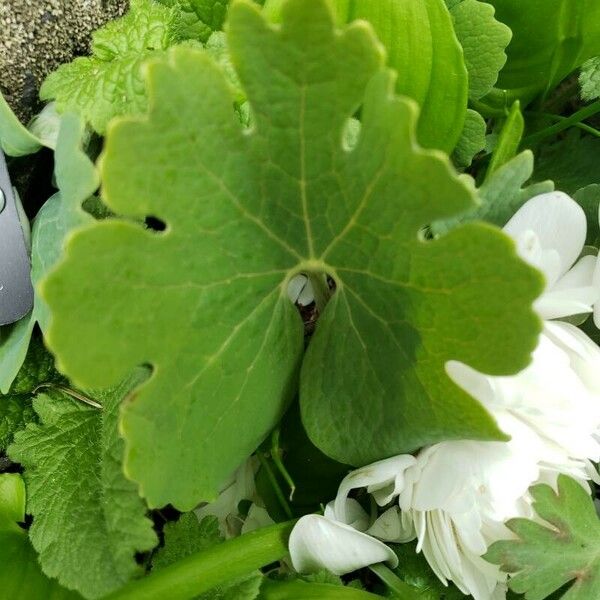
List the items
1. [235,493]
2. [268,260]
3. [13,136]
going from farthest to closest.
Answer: [235,493] → [13,136] → [268,260]

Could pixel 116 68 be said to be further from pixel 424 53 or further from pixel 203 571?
pixel 203 571

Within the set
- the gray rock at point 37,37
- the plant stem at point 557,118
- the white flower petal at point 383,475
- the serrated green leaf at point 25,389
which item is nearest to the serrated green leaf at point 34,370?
the serrated green leaf at point 25,389

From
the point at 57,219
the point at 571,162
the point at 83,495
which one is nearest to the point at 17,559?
the point at 83,495

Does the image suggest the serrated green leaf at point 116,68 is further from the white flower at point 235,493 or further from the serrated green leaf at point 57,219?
the white flower at point 235,493

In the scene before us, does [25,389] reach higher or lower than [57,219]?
lower

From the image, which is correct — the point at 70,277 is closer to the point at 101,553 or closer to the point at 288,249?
the point at 288,249

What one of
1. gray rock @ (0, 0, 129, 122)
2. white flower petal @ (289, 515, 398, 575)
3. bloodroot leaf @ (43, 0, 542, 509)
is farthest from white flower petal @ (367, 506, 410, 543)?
gray rock @ (0, 0, 129, 122)

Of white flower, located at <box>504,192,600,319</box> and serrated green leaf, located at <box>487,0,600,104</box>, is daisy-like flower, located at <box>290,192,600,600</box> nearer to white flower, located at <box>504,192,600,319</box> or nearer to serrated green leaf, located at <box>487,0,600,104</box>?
white flower, located at <box>504,192,600,319</box>
